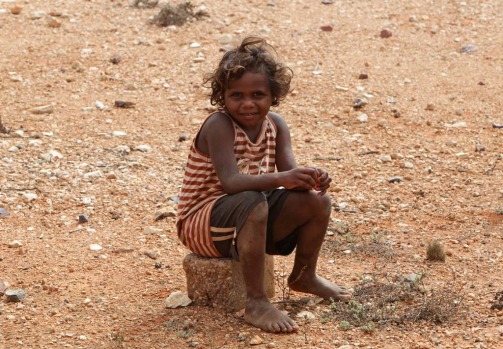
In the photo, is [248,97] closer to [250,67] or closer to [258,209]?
[250,67]

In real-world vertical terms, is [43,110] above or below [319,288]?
below

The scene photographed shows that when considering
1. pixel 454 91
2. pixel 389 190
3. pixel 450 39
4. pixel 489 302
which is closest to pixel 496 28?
pixel 450 39

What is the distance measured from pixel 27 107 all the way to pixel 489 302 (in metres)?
4.62

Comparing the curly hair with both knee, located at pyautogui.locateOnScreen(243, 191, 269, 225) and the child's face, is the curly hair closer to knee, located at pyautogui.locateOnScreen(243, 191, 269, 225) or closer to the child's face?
the child's face

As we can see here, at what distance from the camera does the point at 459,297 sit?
4301 millimetres

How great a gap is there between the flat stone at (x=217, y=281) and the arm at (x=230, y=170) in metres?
0.39

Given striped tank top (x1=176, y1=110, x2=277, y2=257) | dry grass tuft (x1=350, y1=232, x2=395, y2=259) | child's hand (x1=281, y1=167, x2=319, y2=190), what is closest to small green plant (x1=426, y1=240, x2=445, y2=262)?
dry grass tuft (x1=350, y1=232, x2=395, y2=259)

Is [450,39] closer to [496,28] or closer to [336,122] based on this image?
[496,28]

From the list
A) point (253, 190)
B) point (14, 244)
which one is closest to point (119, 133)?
point (14, 244)

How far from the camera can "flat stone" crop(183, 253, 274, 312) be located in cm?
422

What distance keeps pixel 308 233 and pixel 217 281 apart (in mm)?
488

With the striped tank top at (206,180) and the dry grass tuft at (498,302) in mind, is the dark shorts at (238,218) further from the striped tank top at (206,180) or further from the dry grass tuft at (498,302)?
the dry grass tuft at (498,302)

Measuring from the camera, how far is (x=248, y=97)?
13.6 ft

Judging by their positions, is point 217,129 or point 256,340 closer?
point 256,340
